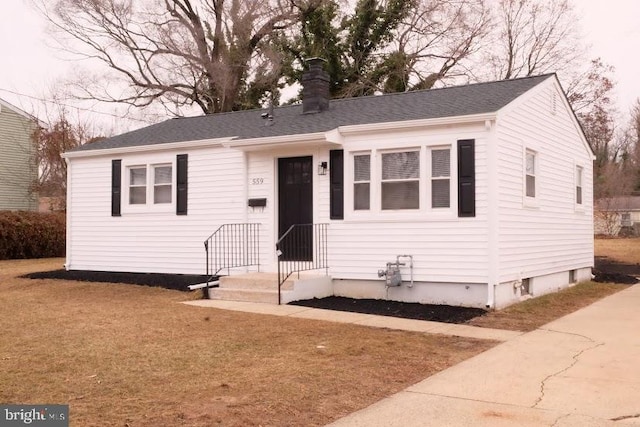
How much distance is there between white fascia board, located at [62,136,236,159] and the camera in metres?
12.7

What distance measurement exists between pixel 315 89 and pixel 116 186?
502cm

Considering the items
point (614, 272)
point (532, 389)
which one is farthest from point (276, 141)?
point (614, 272)

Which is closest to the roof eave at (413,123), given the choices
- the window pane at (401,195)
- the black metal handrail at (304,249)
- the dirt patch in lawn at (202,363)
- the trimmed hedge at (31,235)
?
the window pane at (401,195)

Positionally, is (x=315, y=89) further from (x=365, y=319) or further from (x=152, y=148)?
(x=365, y=319)

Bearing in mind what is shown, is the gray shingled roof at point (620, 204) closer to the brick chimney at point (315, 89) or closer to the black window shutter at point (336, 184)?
the brick chimney at point (315, 89)

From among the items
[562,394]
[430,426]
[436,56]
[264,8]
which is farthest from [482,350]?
[264,8]

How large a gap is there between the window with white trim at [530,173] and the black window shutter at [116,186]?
8.70m

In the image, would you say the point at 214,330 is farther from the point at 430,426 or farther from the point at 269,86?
the point at 269,86

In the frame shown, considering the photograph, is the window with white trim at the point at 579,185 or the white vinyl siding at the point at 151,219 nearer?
the white vinyl siding at the point at 151,219

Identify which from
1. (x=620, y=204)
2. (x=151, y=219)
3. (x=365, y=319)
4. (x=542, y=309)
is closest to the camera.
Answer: (x=365, y=319)

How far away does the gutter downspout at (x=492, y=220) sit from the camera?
32.2ft

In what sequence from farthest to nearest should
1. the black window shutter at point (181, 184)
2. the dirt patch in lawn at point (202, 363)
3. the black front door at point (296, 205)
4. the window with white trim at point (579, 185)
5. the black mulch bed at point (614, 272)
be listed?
the black mulch bed at point (614, 272) → the window with white trim at point (579, 185) → the black window shutter at point (181, 184) → the black front door at point (296, 205) → the dirt patch in lawn at point (202, 363)

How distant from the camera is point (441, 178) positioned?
10305 mm

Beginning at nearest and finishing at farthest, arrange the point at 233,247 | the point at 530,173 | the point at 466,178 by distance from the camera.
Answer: the point at 466,178, the point at 530,173, the point at 233,247
